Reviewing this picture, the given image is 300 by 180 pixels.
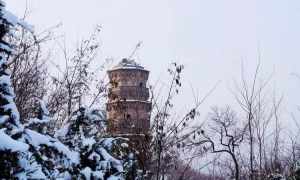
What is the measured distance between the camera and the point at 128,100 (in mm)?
21812

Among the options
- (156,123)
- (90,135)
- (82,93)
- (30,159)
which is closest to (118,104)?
(82,93)

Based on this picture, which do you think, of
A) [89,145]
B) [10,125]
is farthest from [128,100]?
[10,125]

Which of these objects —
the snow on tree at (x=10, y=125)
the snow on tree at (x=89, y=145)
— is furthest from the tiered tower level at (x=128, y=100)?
the snow on tree at (x=10, y=125)

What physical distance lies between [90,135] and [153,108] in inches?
242

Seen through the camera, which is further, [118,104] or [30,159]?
[118,104]

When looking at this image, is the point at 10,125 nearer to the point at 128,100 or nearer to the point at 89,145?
the point at 89,145

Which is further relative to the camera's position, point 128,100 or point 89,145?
point 128,100

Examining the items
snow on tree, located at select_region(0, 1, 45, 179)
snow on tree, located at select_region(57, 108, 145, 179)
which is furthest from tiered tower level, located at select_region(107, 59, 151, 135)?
snow on tree, located at select_region(0, 1, 45, 179)

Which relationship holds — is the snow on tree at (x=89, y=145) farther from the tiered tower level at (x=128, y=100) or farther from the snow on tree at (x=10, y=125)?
the tiered tower level at (x=128, y=100)

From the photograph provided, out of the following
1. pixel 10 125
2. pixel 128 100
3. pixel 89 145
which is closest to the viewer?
pixel 10 125

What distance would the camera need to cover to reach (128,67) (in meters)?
22.7

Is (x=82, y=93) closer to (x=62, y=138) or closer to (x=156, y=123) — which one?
(x=156, y=123)

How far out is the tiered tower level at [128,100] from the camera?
445 inches

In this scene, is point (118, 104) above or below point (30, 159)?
above
